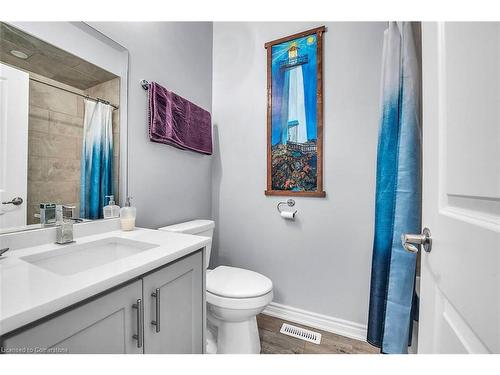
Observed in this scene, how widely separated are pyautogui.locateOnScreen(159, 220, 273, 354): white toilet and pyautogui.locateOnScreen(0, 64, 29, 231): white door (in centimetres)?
70

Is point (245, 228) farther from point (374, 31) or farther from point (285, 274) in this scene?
point (374, 31)

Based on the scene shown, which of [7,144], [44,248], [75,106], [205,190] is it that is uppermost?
[75,106]

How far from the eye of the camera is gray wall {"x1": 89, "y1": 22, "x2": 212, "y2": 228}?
50.4 inches

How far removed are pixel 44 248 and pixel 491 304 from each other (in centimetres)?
122

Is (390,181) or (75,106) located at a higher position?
(75,106)

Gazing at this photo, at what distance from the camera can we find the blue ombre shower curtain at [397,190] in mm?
957

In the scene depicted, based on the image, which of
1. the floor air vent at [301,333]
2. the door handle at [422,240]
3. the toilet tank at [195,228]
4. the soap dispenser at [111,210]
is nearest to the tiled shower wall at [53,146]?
the soap dispenser at [111,210]

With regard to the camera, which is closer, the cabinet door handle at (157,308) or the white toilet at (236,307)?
the cabinet door handle at (157,308)

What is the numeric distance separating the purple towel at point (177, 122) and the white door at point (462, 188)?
1.30 metres

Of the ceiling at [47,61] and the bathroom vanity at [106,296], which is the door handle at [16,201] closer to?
the bathroom vanity at [106,296]

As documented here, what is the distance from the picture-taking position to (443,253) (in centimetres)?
47

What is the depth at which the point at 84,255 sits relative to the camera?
89cm

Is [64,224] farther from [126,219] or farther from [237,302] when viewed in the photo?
[237,302]

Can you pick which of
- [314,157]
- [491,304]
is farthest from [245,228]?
[491,304]
